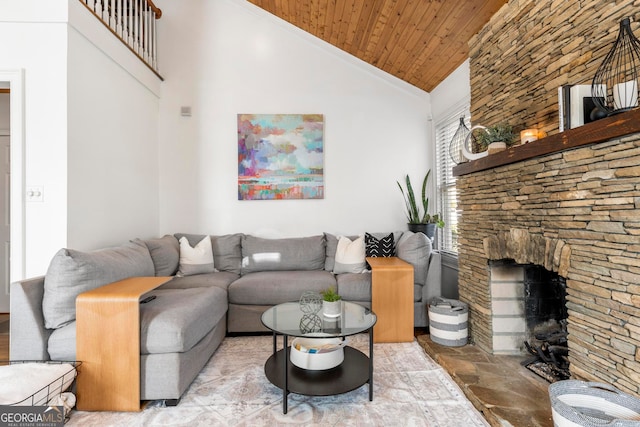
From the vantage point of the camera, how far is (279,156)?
157 inches

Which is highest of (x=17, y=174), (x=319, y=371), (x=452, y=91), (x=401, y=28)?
(x=401, y=28)

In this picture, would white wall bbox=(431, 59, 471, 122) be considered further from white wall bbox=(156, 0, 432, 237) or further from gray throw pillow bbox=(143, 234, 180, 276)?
gray throw pillow bbox=(143, 234, 180, 276)

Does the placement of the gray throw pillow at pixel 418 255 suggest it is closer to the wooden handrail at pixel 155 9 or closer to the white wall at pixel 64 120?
the white wall at pixel 64 120

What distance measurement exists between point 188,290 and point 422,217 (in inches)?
107

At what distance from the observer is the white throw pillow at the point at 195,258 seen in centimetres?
341

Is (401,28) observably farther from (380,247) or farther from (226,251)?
(226,251)

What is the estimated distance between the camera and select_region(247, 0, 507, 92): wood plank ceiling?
272 cm

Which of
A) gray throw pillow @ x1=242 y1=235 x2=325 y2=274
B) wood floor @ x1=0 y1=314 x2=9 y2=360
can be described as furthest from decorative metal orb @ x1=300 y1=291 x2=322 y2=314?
wood floor @ x1=0 y1=314 x2=9 y2=360

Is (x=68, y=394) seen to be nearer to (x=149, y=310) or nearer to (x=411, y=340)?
(x=149, y=310)

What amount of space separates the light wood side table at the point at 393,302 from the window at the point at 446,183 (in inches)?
40.5

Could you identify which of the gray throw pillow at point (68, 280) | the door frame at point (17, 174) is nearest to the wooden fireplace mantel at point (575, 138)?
the gray throw pillow at point (68, 280)

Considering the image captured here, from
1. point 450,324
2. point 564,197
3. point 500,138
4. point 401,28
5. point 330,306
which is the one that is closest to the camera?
point 564,197

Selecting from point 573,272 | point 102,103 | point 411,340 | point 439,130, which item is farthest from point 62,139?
point 439,130

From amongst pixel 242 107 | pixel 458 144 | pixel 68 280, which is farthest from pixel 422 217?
pixel 68 280
